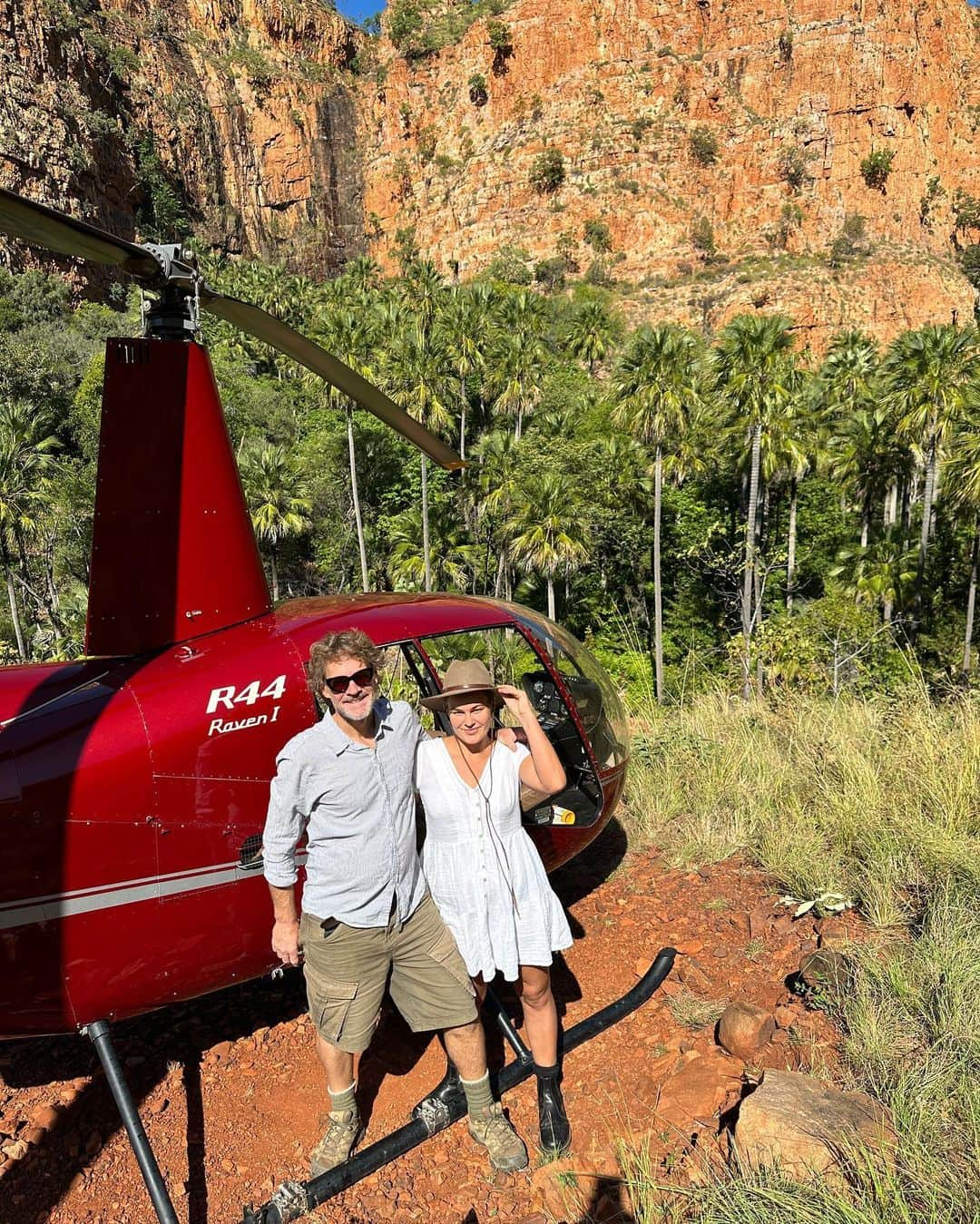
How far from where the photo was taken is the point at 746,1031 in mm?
3561

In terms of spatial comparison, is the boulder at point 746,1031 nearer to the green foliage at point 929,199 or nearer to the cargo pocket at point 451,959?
the cargo pocket at point 451,959

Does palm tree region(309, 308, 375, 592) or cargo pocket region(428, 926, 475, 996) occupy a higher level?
palm tree region(309, 308, 375, 592)

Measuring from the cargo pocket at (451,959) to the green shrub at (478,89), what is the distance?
98.4m

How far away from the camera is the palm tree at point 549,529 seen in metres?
29.4

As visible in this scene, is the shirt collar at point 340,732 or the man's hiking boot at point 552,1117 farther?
the man's hiking boot at point 552,1117

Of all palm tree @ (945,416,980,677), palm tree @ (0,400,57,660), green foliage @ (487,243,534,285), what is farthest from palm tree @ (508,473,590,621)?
green foliage @ (487,243,534,285)

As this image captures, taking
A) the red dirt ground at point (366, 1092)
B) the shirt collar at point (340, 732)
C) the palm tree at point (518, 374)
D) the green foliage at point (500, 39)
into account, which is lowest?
the red dirt ground at point (366, 1092)

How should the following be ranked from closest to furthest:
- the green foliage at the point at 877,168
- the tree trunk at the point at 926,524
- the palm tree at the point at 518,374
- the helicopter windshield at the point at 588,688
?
the helicopter windshield at the point at 588,688 → the tree trunk at the point at 926,524 → the palm tree at the point at 518,374 → the green foliage at the point at 877,168

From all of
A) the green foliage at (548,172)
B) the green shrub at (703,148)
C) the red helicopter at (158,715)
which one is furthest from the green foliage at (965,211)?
the red helicopter at (158,715)

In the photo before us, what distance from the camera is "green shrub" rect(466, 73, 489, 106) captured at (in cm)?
8200

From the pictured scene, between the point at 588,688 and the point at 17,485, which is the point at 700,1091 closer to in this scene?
the point at 588,688

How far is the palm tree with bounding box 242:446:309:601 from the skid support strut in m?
27.8

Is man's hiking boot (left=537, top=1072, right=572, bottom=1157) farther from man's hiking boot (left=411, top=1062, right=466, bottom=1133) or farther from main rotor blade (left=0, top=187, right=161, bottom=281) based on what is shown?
main rotor blade (left=0, top=187, right=161, bottom=281)

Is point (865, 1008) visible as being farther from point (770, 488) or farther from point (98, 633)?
point (770, 488)
